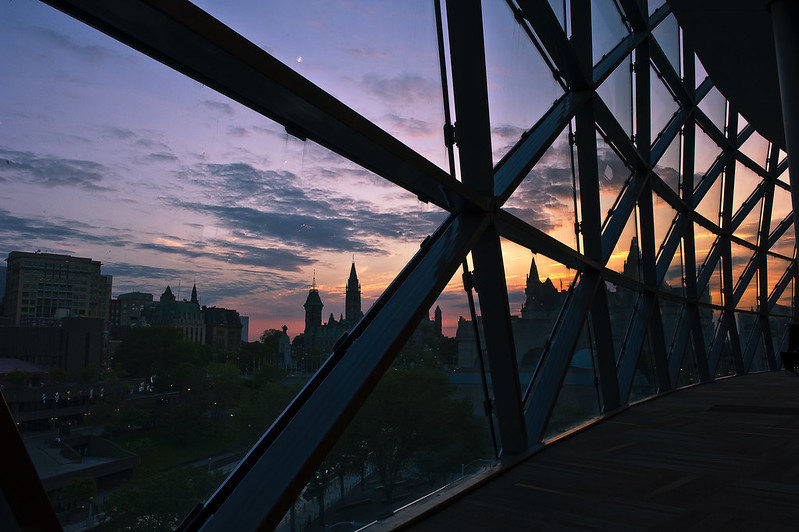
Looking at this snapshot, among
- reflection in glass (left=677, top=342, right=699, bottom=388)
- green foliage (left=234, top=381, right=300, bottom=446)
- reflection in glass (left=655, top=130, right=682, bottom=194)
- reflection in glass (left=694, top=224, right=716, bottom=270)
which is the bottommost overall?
reflection in glass (left=677, top=342, right=699, bottom=388)

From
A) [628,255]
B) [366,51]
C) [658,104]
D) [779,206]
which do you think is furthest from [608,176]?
[779,206]

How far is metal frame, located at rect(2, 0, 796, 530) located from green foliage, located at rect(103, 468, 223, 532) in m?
0.08

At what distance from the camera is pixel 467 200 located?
12.1 feet

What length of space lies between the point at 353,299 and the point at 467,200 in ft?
4.13

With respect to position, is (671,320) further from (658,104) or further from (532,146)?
(532,146)

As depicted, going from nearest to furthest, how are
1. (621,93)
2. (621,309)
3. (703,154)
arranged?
1. (621,309)
2. (621,93)
3. (703,154)

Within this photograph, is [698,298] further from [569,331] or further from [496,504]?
[496,504]

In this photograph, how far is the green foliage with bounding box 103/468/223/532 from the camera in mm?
1670

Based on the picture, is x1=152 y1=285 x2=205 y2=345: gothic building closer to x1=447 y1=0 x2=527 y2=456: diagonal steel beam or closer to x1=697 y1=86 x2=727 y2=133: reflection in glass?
x1=447 y1=0 x2=527 y2=456: diagonal steel beam

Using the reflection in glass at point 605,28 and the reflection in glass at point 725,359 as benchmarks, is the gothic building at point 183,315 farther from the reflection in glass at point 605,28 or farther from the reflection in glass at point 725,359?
the reflection in glass at point 725,359

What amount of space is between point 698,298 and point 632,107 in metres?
6.15

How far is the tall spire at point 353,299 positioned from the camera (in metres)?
2.95

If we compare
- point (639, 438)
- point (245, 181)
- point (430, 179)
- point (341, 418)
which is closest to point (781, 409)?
point (639, 438)

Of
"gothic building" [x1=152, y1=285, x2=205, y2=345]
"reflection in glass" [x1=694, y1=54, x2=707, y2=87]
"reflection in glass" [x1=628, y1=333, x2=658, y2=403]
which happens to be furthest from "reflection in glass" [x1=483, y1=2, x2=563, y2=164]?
"reflection in glass" [x1=694, y1=54, x2=707, y2=87]
